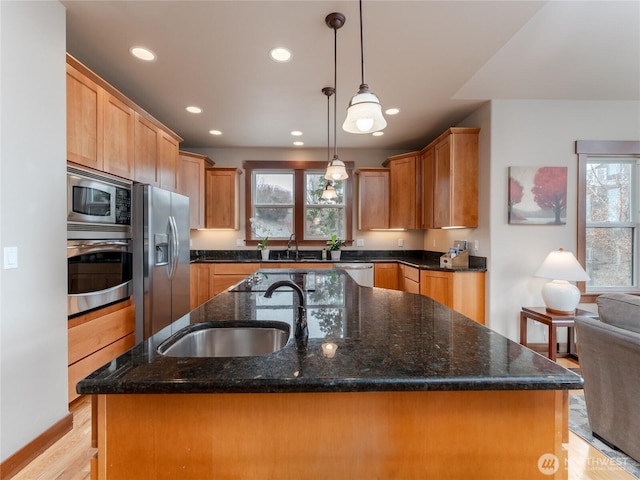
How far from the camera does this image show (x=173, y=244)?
9.37ft

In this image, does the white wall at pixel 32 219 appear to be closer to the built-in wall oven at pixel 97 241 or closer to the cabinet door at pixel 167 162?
the built-in wall oven at pixel 97 241

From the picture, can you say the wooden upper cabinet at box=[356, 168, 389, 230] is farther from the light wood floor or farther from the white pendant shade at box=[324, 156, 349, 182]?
the light wood floor

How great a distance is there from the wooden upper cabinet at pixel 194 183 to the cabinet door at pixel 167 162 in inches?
27.0

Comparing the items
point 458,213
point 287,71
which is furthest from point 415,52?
point 458,213

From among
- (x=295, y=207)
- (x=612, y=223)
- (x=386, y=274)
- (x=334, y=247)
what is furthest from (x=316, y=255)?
(x=612, y=223)

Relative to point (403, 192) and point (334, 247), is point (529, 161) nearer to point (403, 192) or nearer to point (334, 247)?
point (403, 192)

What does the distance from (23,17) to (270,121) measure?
7.50 feet

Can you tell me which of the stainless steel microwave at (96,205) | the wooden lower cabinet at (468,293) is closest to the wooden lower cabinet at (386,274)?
the wooden lower cabinet at (468,293)

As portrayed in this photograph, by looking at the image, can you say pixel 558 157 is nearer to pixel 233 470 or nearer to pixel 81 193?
pixel 233 470

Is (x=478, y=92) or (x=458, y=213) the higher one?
(x=478, y=92)

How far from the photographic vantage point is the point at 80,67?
6.47 ft

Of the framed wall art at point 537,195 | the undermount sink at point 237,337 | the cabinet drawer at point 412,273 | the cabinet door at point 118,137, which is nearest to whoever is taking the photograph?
the undermount sink at point 237,337

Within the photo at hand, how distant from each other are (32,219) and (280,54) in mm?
1945

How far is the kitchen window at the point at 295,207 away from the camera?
4.79 meters
